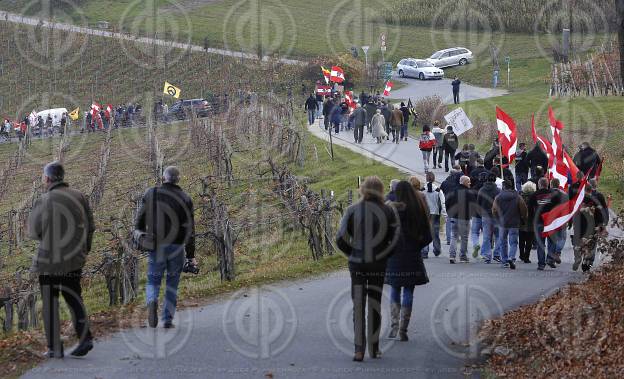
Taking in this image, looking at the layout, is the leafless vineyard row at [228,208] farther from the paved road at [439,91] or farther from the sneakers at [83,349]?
the paved road at [439,91]

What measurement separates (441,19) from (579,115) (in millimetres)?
39961

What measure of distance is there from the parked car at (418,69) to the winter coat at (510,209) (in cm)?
4551

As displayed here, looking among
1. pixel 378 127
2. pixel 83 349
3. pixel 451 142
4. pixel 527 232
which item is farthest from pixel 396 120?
pixel 83 349

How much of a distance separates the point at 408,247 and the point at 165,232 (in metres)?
2.52

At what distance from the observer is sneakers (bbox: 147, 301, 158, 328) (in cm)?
1165

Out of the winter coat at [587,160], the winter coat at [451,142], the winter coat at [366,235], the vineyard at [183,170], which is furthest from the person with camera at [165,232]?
the winter coat at [451,142]

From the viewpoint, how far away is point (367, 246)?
413 inches

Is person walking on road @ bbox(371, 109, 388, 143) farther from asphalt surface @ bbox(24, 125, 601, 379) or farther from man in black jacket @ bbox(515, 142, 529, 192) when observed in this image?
asphalt surface @ bbox(24, 125, 601, 379)

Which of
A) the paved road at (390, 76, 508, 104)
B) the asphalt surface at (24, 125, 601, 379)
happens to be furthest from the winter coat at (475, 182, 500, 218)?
the paved road at (390, 76, 508, 104)

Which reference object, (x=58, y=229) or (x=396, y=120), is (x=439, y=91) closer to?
(x=396, y=120)

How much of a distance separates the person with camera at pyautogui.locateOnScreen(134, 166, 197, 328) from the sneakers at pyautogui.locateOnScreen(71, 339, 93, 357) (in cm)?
100

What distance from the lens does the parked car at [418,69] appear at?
204 ft

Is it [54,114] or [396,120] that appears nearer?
[396,120]

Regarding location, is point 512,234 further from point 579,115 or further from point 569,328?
point 579,115
